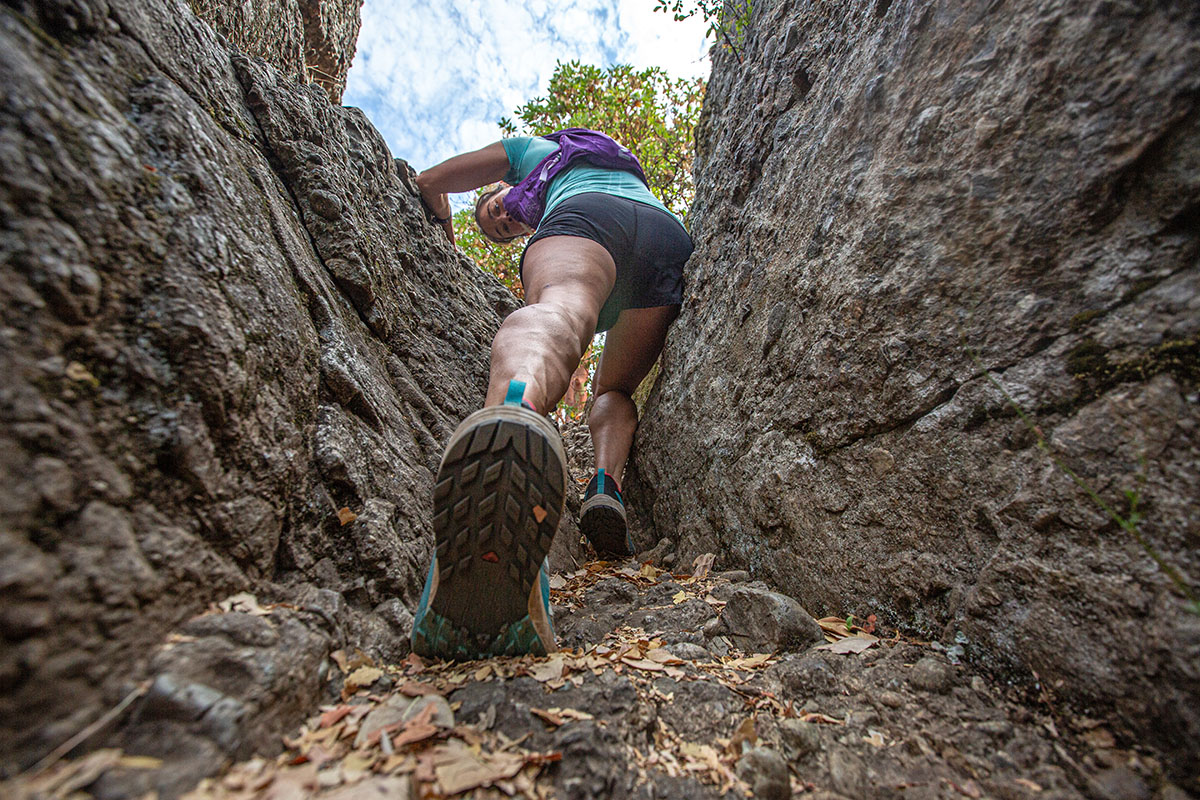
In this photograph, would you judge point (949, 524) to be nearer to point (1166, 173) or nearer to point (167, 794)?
point (1166, 173)

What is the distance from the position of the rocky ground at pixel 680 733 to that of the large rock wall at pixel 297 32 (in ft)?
8.78

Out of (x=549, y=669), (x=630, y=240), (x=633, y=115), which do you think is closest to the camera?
(x=549, y=669)

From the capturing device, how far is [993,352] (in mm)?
→ 1136

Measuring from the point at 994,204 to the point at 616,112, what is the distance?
254 inches

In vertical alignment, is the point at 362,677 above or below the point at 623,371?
below

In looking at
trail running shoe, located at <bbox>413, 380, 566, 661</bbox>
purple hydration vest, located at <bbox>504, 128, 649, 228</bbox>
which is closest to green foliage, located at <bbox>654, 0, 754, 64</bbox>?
purple hydration vest, located at <bbox>504, 128, 649, 228</bbox>

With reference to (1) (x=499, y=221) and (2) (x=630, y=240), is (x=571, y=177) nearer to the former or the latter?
(2) (x=630, y=240)

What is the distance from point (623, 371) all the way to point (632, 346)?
0.52 feet

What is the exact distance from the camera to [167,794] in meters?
0.65

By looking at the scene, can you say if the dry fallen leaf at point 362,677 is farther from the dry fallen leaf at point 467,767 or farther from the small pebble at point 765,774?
the small pebble at point 765,774

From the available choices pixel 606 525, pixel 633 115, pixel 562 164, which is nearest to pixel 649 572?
pixel 606 525

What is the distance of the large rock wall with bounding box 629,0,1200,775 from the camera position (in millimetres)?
862

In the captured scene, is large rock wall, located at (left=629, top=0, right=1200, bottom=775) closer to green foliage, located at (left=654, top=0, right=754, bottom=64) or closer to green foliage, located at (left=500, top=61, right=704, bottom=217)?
green foliage, located at (left=654, top=0, right=754, bottom=64)

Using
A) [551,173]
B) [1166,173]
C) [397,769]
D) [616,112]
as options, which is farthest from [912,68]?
[616,112]
